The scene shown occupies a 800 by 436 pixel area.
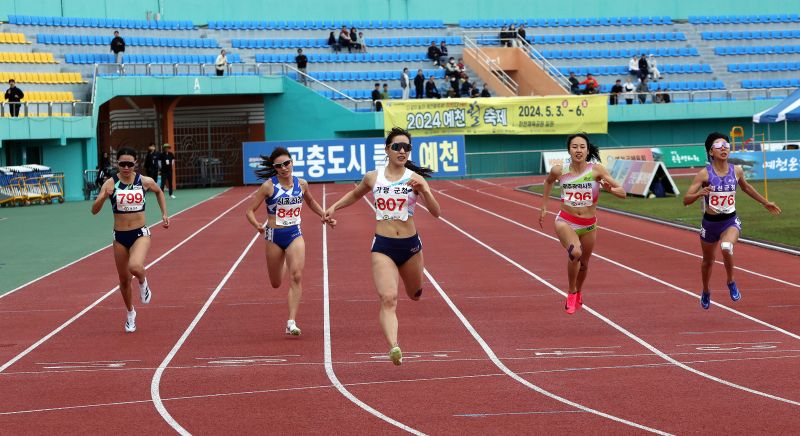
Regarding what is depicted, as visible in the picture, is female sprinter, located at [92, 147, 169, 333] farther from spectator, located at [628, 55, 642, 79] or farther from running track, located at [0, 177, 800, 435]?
spectator, located at [628, 55, 642, 79]

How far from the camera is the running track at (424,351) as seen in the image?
5762mm

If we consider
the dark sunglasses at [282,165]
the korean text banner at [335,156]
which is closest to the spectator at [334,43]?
the korean text banner at [335,156]

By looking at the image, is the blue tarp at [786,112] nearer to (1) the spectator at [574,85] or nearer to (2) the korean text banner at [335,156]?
(2) the korean text banner at [335,156]

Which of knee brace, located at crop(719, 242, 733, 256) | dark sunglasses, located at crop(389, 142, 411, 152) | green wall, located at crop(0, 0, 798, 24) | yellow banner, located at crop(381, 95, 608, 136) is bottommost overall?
knee brace, located at crop(719, 242, 733, 256)

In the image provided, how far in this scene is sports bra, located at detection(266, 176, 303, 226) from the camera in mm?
8867

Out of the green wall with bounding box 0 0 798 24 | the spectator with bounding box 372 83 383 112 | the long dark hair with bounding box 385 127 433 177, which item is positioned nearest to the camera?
the long dark hair with bounding box 385 127 433 177

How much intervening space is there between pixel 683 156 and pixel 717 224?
99.2 feet

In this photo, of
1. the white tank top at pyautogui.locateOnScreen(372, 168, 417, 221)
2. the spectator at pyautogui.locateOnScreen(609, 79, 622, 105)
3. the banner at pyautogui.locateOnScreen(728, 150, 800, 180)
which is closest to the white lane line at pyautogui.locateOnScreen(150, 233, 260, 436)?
the white tank top at pyautogui.locateOnScreen(372, 168, 417, 221)

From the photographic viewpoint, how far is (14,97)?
28.9m

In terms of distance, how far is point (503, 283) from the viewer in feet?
39.2

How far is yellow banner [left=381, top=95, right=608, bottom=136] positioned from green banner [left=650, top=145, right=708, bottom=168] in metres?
2.95

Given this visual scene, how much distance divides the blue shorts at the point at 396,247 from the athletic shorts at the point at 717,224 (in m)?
3.96

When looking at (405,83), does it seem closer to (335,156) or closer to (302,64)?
(302,64)

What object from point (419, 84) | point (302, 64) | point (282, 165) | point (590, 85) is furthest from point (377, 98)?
point (282, 165)
